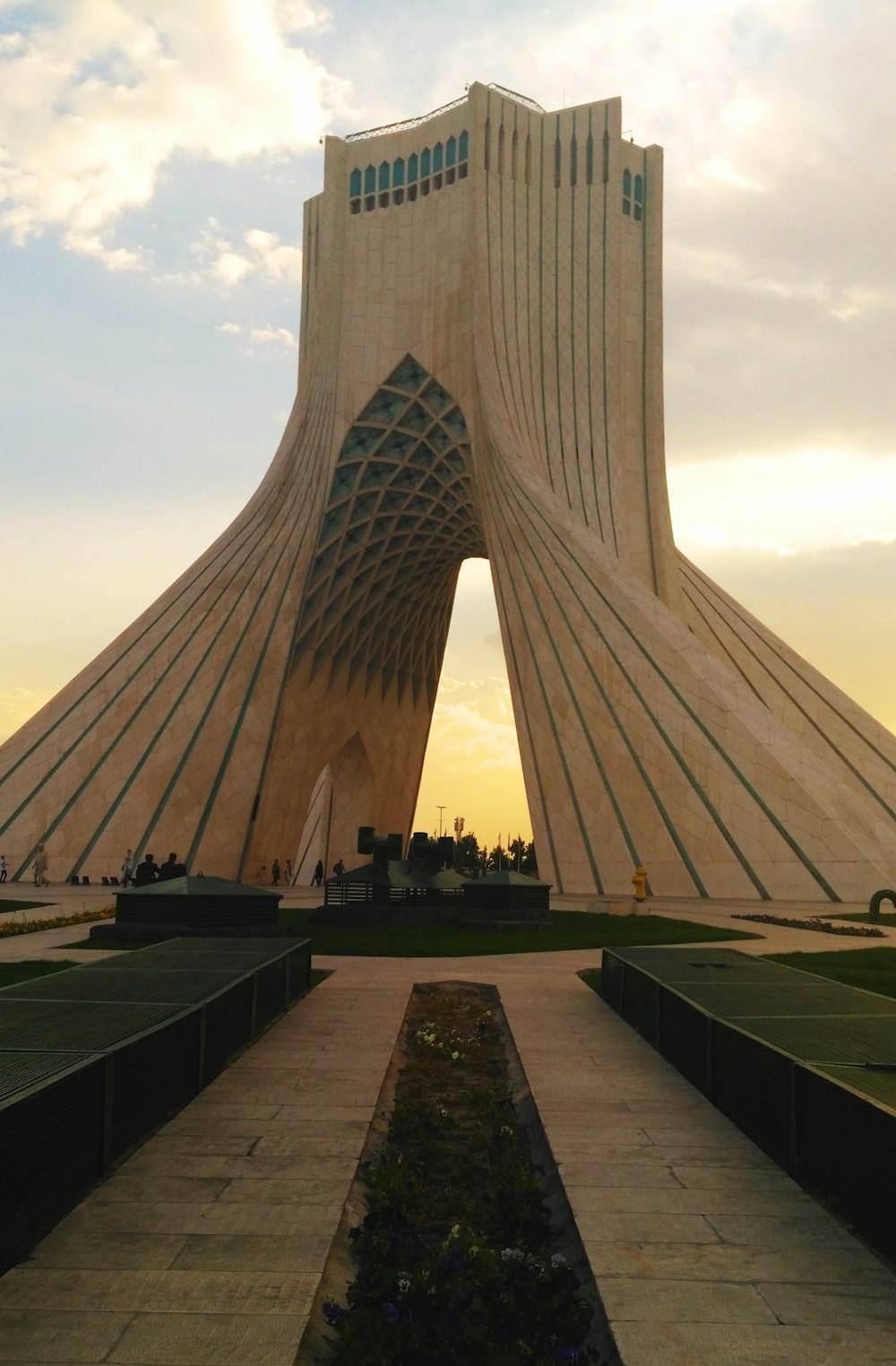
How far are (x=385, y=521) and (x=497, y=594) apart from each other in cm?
969

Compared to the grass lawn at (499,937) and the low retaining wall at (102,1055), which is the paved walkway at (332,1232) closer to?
the low retaining wall at (102,1055)

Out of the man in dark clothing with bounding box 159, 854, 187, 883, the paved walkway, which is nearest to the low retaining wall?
the paved walkway

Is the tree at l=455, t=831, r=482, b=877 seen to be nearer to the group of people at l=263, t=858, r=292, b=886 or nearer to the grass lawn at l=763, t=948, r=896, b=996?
the group of people at l=263, t=858, r=292, b=886

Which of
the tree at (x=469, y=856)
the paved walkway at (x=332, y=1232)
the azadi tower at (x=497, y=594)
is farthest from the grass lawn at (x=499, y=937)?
the tree at (x=469, y=856)

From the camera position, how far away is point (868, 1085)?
382cm

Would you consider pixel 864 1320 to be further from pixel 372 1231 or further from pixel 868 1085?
pixel 372 1231

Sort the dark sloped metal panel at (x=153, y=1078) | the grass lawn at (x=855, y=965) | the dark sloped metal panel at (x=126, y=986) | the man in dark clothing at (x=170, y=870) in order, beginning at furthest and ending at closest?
the man in dark clothing at (x=170, y=870) < the grass lawn at (x=855, y=965) < the dark sloped metal panel at (x=126, y=986) < the dark sloped metal panel at (x=153, y=1078)

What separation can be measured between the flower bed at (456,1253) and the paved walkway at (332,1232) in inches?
5.3

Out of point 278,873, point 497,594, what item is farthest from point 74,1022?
point 278,873

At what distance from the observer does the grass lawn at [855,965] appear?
27.3 ft

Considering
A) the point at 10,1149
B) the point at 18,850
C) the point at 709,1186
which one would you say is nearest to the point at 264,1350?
the point at 10,1149

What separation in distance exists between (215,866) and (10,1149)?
925 inches

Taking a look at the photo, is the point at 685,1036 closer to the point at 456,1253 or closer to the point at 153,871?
the point at 456,1253

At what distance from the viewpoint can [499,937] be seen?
12969 millimetres
